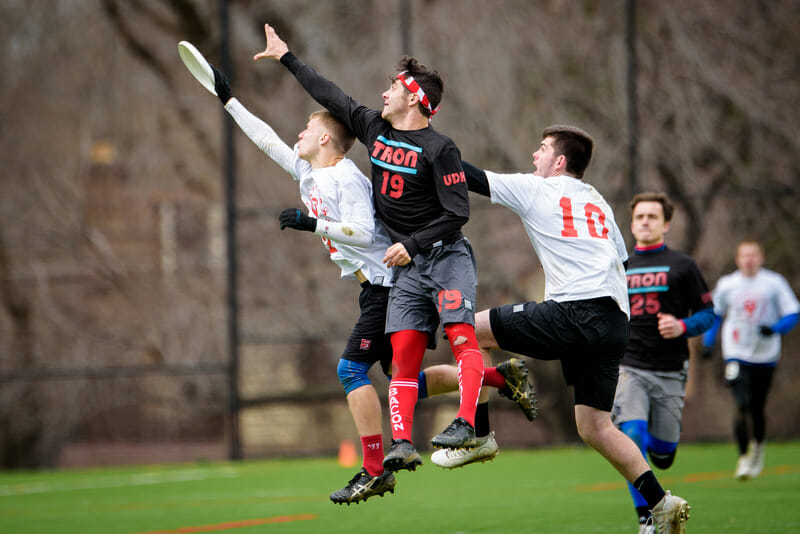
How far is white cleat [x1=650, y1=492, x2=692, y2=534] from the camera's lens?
471cm

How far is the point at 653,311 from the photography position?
622 centimetres

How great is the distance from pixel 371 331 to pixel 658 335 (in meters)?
2.05

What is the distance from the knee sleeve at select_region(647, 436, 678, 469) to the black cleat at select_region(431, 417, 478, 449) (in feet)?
6.83

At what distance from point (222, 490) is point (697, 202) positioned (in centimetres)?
694

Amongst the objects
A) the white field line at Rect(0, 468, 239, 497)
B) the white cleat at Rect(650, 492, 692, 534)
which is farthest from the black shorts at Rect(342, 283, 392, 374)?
the white field line at Rect(0, 468, 239, 497)

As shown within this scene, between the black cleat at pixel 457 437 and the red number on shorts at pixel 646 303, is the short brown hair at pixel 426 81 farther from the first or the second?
the red number on shorts at pixel 646 303

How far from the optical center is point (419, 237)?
188 inches

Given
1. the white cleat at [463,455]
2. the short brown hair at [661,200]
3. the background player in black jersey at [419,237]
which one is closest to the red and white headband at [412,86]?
the background player in black jersey at [419,237]

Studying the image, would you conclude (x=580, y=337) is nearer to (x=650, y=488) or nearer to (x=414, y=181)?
(x=650, y=488)

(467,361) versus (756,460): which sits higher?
(467,361)

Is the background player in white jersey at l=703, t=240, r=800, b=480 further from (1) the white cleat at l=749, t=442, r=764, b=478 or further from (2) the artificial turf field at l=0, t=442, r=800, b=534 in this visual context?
(2) the artificial turf field at l=0, t=442, r=800, b=534

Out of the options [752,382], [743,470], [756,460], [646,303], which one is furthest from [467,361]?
[752,382]

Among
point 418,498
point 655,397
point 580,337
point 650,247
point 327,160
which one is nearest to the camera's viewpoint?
point 580,337

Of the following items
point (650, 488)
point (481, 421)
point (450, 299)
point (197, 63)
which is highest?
point (197, 63)
